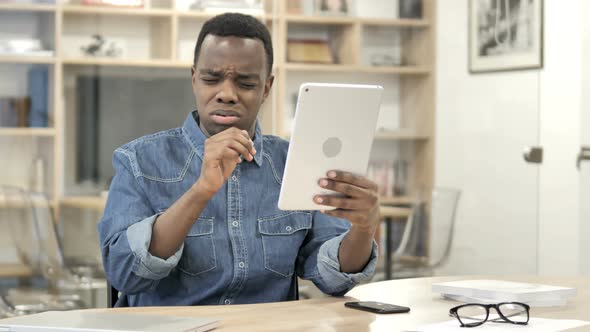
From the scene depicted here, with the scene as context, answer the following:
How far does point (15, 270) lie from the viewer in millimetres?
3697

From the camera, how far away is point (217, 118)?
6.02ft

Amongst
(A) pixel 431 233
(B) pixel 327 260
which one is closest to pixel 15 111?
(A) pixel 431 233

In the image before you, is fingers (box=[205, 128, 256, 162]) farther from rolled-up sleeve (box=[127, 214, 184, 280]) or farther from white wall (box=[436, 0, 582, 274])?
white wall (box=[436, 0, 582, 274])

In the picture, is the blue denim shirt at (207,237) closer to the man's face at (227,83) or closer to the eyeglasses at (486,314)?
the man's face at (227,83)

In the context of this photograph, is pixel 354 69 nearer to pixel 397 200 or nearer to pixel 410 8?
pixel 410 8

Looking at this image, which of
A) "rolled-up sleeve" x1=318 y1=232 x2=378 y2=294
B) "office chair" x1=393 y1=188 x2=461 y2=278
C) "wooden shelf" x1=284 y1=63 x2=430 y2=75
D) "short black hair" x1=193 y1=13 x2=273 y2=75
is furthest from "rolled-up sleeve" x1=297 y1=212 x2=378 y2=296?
"office chair" x1=393 y1=188 x2=461 y2=278

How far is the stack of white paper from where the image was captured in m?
1.71

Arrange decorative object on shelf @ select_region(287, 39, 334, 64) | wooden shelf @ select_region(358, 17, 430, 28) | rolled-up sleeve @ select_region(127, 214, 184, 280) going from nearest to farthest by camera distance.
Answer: rolled-up sleeve @ select_region(127, 214, 184, 280) < decorative object on shelf @ select_region(287, 39, 334, 64) < wooden shelf @ select_region(358, 17, 430, 28)

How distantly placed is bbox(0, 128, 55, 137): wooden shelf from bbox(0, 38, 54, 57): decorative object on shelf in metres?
0.28

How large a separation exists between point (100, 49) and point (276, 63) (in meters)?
0.77

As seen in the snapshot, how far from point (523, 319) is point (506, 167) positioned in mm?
2928

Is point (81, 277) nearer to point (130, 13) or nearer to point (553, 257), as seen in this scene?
point (130, 13)

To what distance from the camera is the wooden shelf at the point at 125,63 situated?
3.76 m

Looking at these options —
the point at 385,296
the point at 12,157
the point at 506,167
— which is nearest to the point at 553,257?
the point at 506,167
